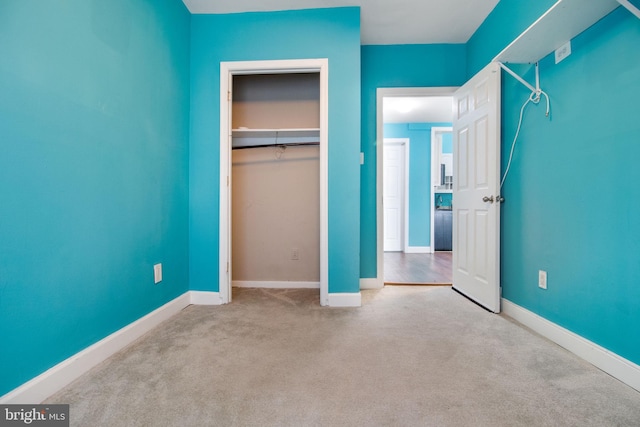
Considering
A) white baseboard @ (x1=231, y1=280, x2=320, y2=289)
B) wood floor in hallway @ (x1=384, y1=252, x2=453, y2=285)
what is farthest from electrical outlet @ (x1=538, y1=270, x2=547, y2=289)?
white baseboard @ (x1=231, y1=280, x2=320, y2=289)

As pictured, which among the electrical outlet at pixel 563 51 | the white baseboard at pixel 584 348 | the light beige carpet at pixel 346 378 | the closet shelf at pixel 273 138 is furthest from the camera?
the closet shelf at pixel 273 138

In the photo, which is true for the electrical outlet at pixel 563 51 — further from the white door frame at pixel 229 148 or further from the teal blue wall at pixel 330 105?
the white door frame at pixel 229 148

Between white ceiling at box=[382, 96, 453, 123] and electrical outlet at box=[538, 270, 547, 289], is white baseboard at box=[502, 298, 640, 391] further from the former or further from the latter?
white ceiling at box=[382, 96, 453, 123]

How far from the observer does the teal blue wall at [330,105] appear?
2.37 m

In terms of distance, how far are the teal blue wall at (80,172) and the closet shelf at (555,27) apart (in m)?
2.38

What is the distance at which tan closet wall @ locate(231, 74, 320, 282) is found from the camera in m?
2.98

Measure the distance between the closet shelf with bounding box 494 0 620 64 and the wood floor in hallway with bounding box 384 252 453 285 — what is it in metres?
2.26

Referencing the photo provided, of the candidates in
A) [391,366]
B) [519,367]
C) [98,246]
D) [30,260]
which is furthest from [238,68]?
[519,367]

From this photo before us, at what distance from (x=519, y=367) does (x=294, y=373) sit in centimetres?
118

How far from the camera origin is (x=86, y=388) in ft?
4.11

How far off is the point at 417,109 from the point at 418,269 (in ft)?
8.78

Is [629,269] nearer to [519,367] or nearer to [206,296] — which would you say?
[519,367]

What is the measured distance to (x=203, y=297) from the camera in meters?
2.42

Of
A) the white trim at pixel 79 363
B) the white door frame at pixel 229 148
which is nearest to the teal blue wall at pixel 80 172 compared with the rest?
the white trim at pixel 79 363
